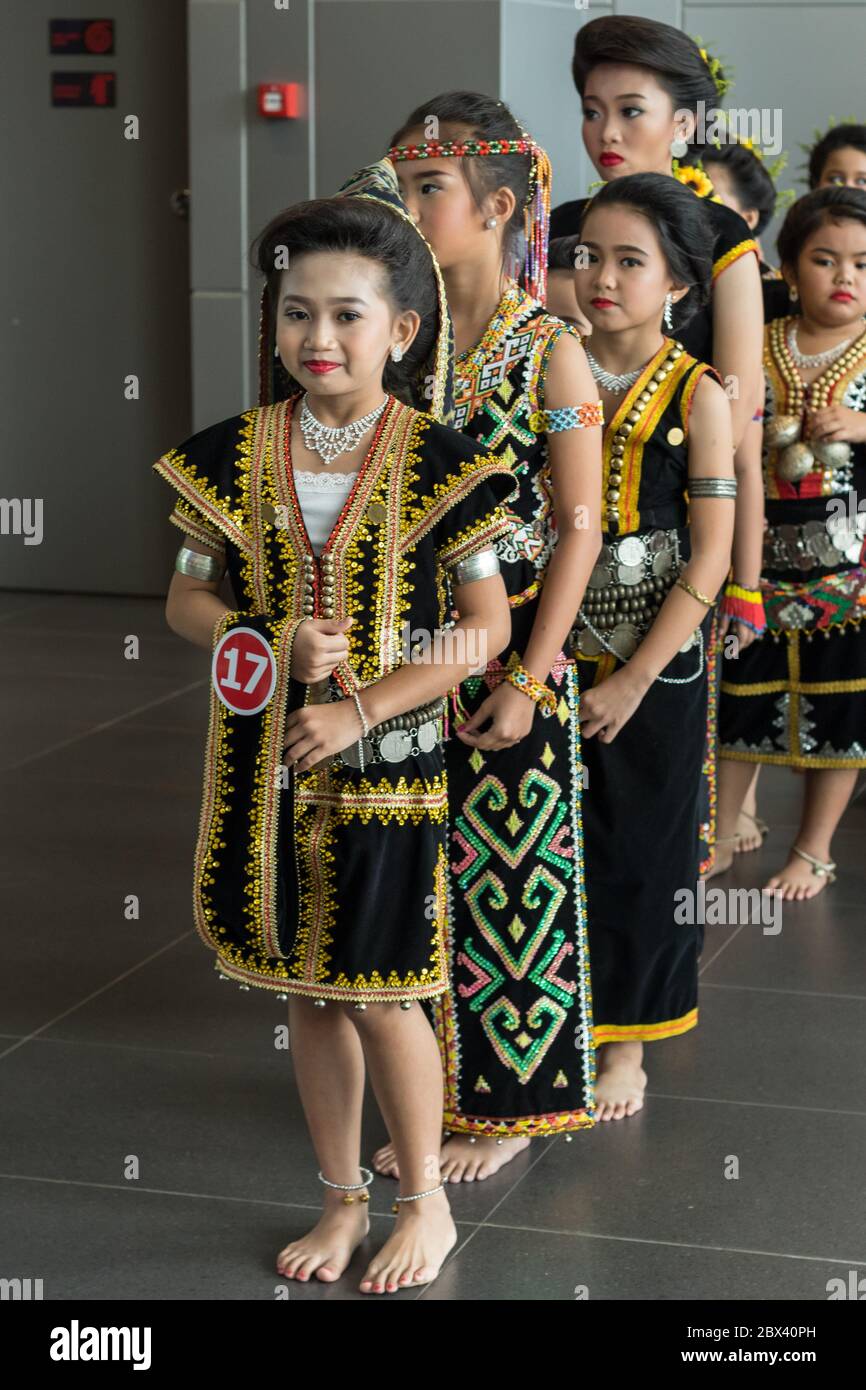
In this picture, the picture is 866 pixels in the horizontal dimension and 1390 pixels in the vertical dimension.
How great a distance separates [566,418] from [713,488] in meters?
0.38

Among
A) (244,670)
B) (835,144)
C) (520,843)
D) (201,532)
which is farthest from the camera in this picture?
(835,144)

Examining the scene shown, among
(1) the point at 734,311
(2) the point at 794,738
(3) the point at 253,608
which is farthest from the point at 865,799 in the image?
(3) the point at 253,608

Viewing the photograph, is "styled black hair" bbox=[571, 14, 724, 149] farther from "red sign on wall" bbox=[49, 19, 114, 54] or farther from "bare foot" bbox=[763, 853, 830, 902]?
"red sign on wall" bbox=[49, 19, 114, 54]

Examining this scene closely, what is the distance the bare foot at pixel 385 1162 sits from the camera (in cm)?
286

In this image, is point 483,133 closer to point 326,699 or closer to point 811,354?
point 326,699

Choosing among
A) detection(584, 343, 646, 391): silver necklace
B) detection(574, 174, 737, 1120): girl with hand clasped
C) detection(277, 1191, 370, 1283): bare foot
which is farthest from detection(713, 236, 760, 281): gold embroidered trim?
detection(277, 1191, 370, 1283): bare foot

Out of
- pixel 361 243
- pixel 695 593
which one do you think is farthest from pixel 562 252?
pixel 361 243

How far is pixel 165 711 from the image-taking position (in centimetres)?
598

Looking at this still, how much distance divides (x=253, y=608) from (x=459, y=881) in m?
0.59

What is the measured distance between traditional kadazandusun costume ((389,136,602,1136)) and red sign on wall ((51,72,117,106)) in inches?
210

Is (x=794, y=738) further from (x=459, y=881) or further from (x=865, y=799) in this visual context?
(x=459, y=881)

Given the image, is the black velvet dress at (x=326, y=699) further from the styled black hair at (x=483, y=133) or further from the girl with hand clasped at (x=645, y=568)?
the girl with hand clasped at (x=645, y=568)

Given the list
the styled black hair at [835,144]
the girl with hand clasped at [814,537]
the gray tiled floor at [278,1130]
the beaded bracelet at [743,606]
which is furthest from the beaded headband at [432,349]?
the styled black hair at [835,144]

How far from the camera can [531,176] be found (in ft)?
8.95
